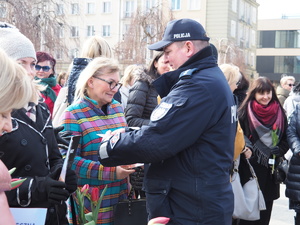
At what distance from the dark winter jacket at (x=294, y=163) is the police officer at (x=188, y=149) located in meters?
2.42

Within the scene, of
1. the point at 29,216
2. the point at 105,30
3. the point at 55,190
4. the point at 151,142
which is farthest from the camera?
the point at 105,30

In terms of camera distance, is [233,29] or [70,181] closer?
[70,181]

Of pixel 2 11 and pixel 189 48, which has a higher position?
pixel 2 11

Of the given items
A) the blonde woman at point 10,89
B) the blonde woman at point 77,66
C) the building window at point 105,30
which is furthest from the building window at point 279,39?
the blonde woman at point 10,89

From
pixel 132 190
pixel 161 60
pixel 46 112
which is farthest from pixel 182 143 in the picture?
pixel 161 60

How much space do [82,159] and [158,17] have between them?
29871 millimetres

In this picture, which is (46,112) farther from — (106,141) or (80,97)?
(80,97)

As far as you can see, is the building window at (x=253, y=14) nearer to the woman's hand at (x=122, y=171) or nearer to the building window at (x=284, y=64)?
the building window at (x=284, y=64)

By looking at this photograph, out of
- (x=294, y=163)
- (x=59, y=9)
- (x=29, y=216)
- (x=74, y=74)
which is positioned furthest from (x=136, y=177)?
(x=59, y=9)

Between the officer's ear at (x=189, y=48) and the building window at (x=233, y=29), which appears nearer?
the officer's ear at (x=189, y=48)

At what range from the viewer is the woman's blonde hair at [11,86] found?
6.03 feet

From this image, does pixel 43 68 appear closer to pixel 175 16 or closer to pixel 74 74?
pixel 74 74

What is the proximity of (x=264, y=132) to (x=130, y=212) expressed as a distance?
260 centimetres

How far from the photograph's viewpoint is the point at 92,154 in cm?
356
